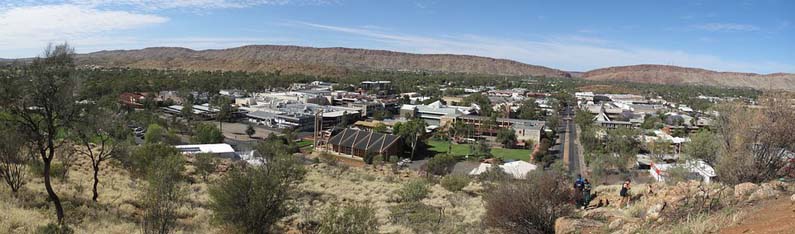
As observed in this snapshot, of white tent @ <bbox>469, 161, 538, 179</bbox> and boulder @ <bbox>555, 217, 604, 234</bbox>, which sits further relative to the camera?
white tent @ <bbox>469, 161, 538, 179</bbox>

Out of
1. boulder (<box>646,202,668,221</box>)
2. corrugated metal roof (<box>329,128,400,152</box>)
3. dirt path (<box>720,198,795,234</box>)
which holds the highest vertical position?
dirt path (<box>720,198,795,234</box>)

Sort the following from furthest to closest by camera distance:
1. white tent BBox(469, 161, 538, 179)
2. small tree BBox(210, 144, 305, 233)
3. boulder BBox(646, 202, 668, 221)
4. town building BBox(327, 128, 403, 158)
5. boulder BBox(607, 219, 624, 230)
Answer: town building BBox(327, 128, 403, 158), white tent BBox(469, 161, 538, 179), small tree BBox(210, 144, 305, 233), boulder BBox(607, 219, 624, 230), boulder BBox(646, 202, 668, 221)

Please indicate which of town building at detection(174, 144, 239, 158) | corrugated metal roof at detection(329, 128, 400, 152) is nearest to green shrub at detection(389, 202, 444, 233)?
town building at detection(174, 144, 239, 158)

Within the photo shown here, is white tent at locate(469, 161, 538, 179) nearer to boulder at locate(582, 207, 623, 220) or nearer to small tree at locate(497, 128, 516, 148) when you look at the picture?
small tree at locate(497, 128, 516, 148)

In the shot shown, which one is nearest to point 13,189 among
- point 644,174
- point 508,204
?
point 508,204

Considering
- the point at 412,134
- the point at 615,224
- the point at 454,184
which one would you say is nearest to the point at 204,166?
the point at 454,184

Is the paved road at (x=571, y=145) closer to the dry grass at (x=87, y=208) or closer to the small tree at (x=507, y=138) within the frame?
the small tree at (x=507, y=138)
